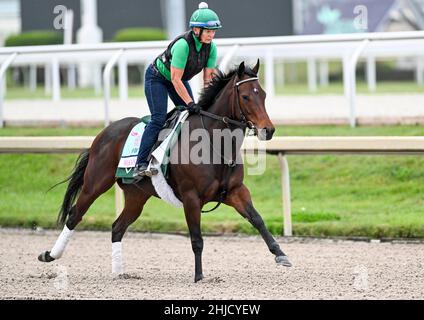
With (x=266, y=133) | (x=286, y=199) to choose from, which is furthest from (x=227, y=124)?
(x=286, y=199)

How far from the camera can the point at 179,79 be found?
7.53m

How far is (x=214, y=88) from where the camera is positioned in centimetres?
764

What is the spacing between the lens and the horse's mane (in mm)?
7598

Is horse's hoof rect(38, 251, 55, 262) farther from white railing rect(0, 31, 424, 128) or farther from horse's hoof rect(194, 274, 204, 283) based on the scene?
white railing rect(0, 31, 424, 128)

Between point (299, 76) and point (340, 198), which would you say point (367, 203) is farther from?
point (299, 76)

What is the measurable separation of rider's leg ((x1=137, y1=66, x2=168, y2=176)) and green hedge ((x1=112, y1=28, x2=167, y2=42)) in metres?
17.0

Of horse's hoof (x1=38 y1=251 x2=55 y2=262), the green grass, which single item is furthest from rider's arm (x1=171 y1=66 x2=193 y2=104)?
the green grass

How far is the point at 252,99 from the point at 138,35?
1817 cm

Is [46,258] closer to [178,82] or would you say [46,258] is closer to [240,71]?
[178,82]

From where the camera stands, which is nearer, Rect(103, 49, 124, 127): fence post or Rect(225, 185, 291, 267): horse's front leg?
Rect(225, 185, 291, 267): horse's front leg

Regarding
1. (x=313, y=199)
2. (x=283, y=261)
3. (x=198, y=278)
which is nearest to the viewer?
(x=283, y=261)

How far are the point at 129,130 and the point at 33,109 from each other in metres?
7.29

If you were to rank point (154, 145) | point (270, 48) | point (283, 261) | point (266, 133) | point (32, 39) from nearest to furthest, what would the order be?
point (266, 133) → point (283, 261) → point (154, 145) → point (270, 48) → point (32, 39)
